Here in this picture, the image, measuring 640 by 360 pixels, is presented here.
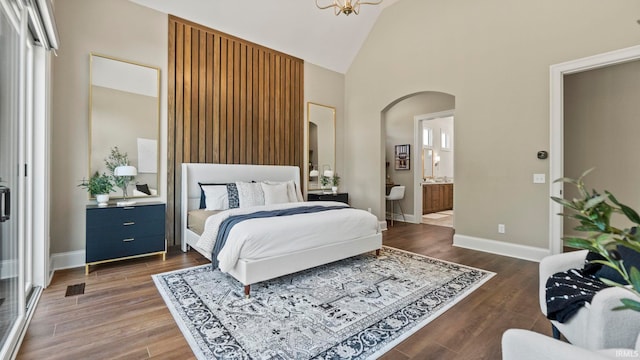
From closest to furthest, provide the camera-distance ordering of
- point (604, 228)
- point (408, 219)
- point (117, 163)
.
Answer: point (604, 228)
point (117, 163)
point (408, 219)

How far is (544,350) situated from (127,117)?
179 inches

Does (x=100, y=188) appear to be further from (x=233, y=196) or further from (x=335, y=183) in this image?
(x=335, y=183)

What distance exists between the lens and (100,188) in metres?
3.44

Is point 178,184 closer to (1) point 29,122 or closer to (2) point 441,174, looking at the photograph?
(1) point 29,122

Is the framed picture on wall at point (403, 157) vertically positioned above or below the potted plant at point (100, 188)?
above

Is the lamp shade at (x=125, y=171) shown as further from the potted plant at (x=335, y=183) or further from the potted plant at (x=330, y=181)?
the potted plant at (x=335, y=183)

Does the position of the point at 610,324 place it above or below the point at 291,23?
below

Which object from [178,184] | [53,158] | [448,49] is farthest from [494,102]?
[53,158]

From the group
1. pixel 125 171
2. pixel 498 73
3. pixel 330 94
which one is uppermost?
pixel 330 94

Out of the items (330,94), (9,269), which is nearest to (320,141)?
(330,94)

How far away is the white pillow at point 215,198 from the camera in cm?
413

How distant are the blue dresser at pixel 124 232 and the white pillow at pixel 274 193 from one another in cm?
134

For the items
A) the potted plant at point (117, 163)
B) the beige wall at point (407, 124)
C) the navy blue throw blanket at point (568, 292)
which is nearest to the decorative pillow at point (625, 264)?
the navy blue throw blanket at point (568, 292)

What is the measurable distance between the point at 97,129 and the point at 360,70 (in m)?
4.57
